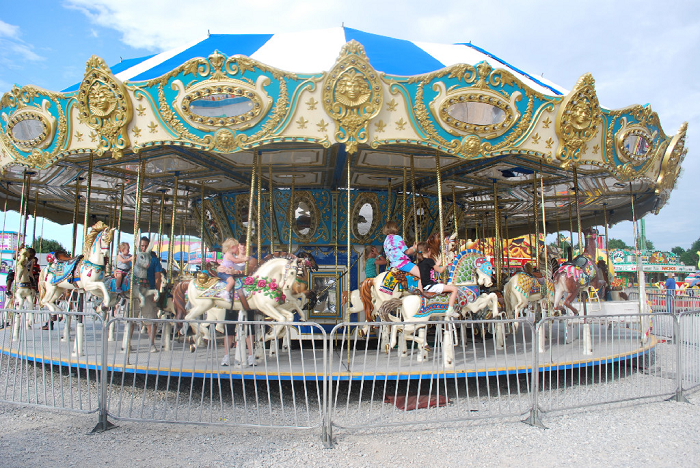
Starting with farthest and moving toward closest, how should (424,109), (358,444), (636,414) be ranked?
1. (424,109)
2. (636,414)
3. (358,444)

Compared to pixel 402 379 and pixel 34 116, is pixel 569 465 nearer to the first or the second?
pixel 402 379

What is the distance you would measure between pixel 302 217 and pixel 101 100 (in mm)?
4050

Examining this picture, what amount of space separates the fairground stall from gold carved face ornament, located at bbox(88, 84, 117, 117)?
0.02 meters

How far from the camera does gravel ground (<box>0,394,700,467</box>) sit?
11.4 feet

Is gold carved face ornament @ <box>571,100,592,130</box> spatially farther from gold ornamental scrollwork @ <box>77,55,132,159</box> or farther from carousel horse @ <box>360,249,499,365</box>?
gold ornamental scrollwork @ <box>77,55,132,159</box>

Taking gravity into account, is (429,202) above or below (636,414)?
above

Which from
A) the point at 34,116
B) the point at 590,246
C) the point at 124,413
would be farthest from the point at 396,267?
the point at 590,246

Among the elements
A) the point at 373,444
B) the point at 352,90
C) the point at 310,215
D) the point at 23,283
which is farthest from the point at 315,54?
the point at 23,283

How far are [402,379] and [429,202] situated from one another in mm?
5056

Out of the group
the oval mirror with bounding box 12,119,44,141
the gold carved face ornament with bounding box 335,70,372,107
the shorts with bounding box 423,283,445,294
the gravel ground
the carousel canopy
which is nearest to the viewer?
the gravel ground

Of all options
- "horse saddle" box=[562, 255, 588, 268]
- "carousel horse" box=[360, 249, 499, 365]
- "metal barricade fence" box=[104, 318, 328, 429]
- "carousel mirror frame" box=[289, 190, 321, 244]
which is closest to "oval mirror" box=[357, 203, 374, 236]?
"carousel mirror frame" box=[289, 190, 321, 244]

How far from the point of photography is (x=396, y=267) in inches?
229

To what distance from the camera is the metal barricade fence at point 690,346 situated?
552cm

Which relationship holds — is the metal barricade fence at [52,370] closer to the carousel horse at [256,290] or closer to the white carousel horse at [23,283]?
the carousel horse at [256,290]
